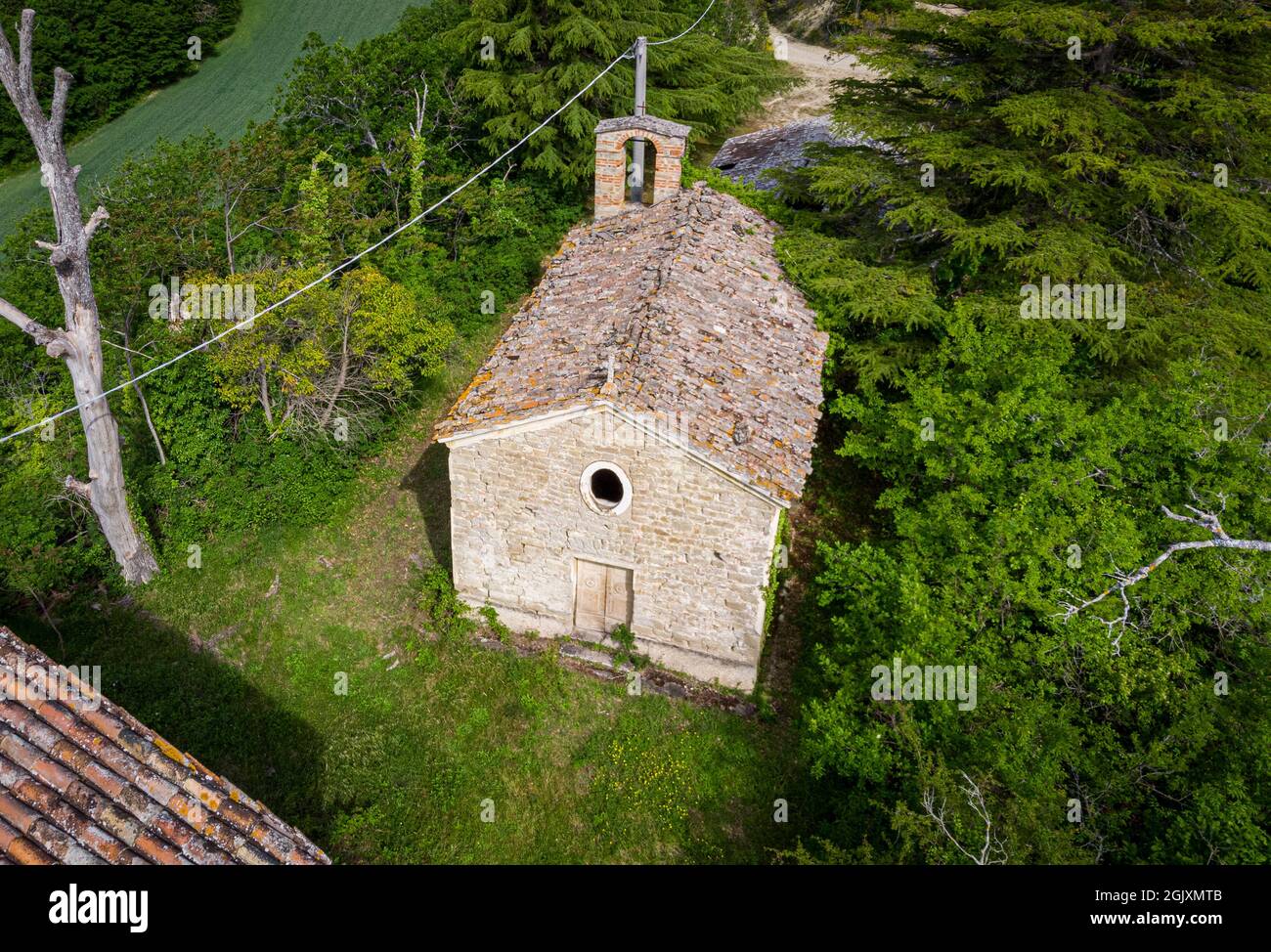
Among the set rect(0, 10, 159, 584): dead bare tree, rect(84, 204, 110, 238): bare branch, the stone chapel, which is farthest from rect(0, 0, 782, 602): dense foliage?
the stone chapel

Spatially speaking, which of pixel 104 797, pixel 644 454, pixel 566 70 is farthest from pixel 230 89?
pixel 104 797

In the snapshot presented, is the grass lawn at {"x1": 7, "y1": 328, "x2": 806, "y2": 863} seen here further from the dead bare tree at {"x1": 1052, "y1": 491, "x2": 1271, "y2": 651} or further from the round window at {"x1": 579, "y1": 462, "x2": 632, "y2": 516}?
the dead bare tree at {"x1": 1052, "y1": 491, "x2": 1271, "y2": 651}

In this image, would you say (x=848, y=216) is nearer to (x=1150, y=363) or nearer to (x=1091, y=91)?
(x=1091, y=91)

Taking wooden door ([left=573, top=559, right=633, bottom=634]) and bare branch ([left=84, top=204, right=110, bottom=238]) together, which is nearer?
bare branch ([left=84, top=204, right=110, bottom=238])

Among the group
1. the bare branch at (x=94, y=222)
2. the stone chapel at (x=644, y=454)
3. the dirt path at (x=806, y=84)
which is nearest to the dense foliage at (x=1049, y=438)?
the stone chapel at (x=644, y=454)

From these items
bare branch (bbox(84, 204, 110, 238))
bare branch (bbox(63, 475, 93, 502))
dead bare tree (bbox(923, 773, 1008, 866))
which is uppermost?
bare branch (bbox(84, 204, 110, 238))

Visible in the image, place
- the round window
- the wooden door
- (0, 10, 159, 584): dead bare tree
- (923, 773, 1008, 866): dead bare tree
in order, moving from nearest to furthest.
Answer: (923, 773, 1008, 866): dead bare tree < (0, 10, 159, 584): dead bare tree < the round window < the wooden door

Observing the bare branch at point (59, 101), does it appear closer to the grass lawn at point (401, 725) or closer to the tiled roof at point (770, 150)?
the grass lawn at point (401, 725)

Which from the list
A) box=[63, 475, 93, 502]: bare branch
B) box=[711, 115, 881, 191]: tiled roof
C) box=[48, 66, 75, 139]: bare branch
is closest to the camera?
box=[48, 66, 75, 139]: bare branch
